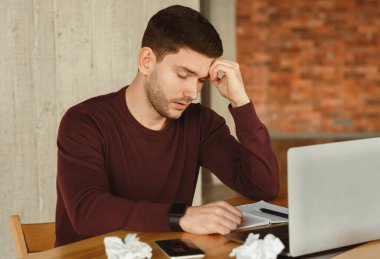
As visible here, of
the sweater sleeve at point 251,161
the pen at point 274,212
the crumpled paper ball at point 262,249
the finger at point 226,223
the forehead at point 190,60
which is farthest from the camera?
the sweater sleeve at point 251,161

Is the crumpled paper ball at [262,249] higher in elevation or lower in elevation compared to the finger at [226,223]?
higher

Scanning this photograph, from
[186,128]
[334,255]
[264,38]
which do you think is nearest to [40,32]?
[186,128]

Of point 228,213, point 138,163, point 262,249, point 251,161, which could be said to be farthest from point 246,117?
point 262,249

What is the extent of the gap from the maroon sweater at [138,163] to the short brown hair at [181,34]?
22 cm

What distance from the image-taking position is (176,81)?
1.71 meters

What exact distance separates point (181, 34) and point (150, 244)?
0.67 m

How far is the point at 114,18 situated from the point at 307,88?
14.5 ft

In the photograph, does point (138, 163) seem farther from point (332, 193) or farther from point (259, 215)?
point (332, 193)

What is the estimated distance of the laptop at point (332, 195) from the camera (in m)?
1.17

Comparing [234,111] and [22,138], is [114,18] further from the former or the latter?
[234,111]

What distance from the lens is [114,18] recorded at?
2959 mm

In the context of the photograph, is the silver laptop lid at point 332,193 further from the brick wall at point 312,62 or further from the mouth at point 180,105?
the brick wall at point 312,62

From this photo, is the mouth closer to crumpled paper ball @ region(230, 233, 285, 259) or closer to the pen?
the pen

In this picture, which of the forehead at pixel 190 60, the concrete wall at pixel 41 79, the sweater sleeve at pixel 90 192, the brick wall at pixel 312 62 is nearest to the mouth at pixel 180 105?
the forehead at pixel 190 60
